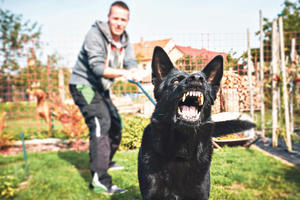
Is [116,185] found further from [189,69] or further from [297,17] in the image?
[297,17]

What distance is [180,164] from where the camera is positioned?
1.38 m

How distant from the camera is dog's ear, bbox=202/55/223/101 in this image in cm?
136

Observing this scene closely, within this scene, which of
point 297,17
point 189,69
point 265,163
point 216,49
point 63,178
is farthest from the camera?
point 297,17

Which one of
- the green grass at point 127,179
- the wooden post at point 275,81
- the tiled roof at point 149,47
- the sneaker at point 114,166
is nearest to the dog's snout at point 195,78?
the tiled roof at point 149,47

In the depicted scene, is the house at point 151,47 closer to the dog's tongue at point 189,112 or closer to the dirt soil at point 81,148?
the dog's tongue at point 189,112

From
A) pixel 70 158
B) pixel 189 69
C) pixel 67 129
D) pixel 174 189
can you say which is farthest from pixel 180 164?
pixel 67 129

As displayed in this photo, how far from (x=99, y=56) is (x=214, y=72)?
185cm

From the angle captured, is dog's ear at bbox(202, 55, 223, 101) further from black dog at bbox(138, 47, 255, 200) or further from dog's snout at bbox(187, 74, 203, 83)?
dog's snout at bbox(187, 74, 203, 83)

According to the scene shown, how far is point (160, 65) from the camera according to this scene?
1.53 metres

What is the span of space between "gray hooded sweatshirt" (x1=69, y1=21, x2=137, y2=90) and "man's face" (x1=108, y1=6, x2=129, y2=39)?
0.33 ft

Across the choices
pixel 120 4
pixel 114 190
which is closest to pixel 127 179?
pixel 114 190

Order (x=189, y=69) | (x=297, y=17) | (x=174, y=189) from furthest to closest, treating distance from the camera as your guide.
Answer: (x=297, y=17) → (x=189, y=69) → (x=174, y=189)

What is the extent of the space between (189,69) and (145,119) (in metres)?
0.70

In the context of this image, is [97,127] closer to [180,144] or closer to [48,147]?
[180,144]
